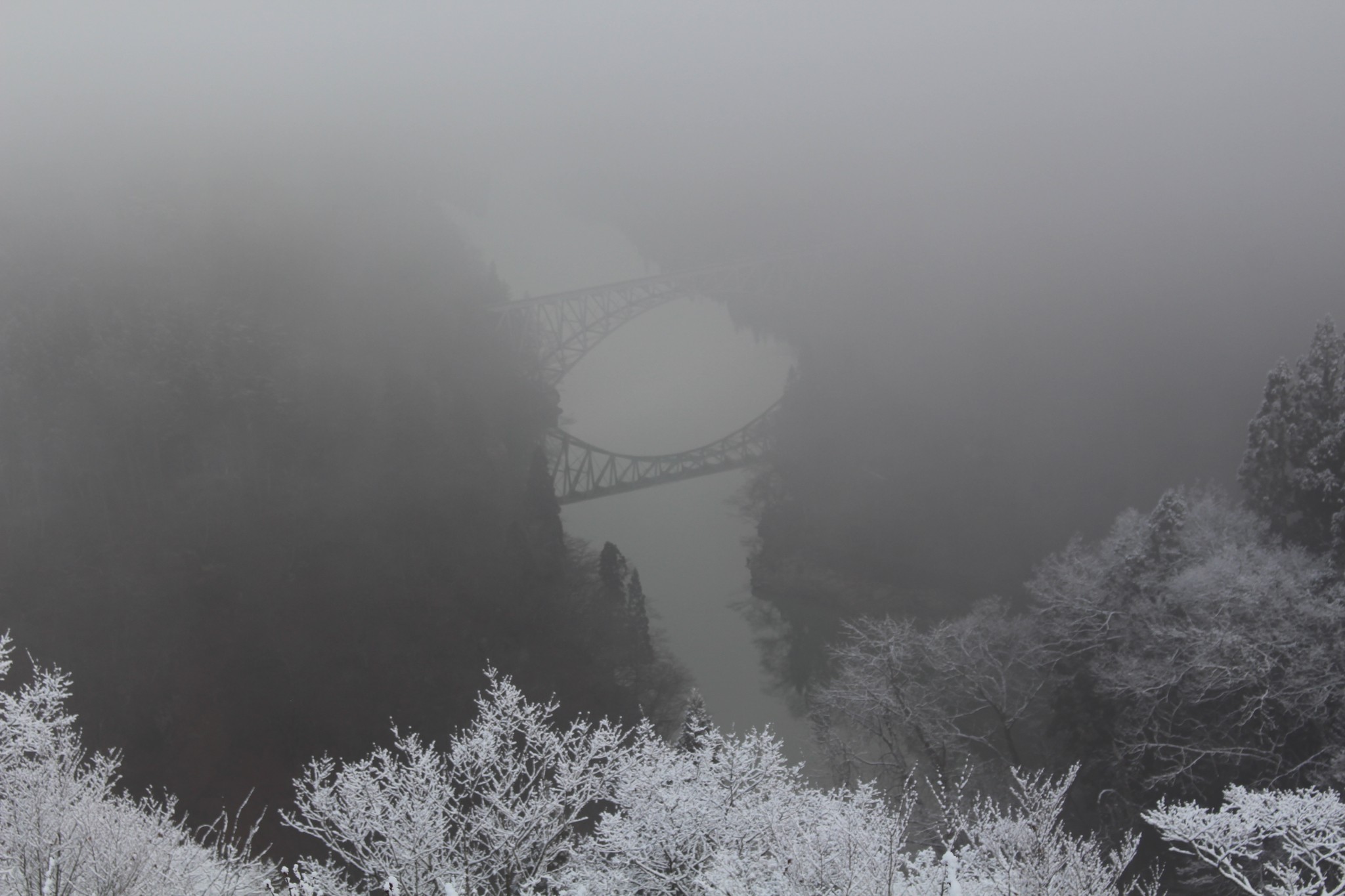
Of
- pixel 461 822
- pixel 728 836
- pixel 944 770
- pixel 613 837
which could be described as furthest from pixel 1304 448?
pixel 461 822

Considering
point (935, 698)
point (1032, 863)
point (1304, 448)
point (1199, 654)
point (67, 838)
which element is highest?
point (67, 838)

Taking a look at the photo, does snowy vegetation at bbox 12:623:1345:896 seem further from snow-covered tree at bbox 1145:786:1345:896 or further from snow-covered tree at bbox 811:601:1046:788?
snow-covered tree at bbox 811:601:1046:788

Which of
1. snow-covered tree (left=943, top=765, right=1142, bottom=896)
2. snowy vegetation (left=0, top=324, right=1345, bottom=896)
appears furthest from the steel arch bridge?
snow-covered tree (left=943, top=765, right=1142, bottom=896)

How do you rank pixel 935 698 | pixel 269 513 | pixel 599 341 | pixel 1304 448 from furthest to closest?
pixel 599 341
pixel 269 513
pixel 935 698
pixel 1304 448

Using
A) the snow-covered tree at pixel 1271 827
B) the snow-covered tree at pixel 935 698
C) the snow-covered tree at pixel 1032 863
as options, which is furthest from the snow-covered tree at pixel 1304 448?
the snow-covered tree at pixel 1032 863

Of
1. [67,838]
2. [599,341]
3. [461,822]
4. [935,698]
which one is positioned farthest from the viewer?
A: [599,341]

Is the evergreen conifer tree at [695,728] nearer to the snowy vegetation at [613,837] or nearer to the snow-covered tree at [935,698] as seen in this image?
the snowy vegetation at [613,837]

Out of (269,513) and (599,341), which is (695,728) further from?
(599,341)

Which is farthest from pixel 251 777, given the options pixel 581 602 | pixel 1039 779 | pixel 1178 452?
pixel 1178 452
